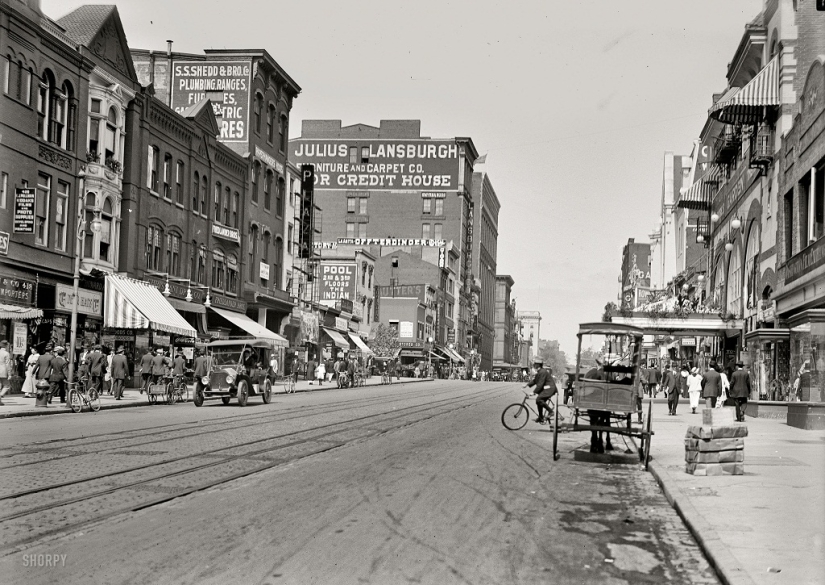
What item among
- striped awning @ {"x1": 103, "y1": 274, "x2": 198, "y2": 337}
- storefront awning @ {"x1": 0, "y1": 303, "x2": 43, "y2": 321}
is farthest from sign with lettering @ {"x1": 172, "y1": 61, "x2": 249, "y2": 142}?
storefront awning @ {"x1": 0, "y1": 303, "x2": 43, "y2": 321}

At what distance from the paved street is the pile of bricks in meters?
0.88

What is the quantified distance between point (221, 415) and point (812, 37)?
24116 mm

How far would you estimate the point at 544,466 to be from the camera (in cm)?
1495

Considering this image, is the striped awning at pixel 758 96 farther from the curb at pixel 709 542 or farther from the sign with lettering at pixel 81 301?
the curb at pixel 709 542

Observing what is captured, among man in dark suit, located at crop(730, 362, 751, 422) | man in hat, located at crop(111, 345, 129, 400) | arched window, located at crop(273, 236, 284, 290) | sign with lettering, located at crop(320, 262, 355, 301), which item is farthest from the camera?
sign with lettering, located at crop(320, 262, 355, 301)

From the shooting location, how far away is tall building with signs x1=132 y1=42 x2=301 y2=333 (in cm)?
5209

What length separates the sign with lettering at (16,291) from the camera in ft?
95.5

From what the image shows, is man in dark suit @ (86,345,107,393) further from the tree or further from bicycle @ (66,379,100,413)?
the tree

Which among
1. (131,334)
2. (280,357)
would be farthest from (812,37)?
(280,357)

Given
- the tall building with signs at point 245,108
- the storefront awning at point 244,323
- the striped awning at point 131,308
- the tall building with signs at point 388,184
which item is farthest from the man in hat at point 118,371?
the tall building with signs at point 388,184

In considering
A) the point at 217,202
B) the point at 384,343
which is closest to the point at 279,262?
the point at 217,202

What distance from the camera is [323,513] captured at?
9.65m

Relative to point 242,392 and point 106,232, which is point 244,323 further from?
point 242,392

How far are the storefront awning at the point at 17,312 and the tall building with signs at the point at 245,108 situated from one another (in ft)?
67.1
